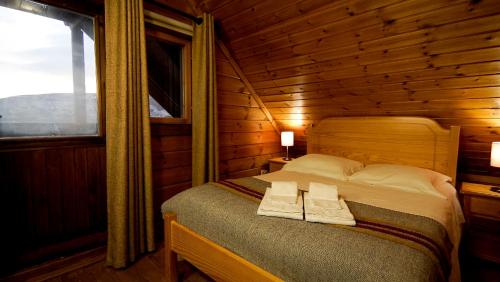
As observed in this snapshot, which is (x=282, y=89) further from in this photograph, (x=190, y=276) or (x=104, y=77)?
(x=190, y=276)

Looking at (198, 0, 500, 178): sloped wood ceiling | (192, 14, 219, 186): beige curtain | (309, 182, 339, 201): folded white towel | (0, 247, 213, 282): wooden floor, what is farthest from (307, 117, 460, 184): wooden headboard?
(0, 247, 213, 282): wooden floor

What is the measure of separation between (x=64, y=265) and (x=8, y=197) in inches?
23.5

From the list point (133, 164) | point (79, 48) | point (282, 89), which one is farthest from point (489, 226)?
point (79, 48)

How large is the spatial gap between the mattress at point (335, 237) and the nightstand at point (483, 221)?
55cm

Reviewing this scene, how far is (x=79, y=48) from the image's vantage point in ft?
6.63

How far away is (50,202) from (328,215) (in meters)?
1.92

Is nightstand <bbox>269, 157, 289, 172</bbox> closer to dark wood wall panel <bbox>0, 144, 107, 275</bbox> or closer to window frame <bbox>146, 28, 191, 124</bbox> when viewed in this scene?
window frame <bbox>146, 28, 191, 124</bbox>

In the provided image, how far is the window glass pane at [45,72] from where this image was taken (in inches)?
69.0

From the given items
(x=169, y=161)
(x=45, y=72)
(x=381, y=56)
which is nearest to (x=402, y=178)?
(x=381, y=56)

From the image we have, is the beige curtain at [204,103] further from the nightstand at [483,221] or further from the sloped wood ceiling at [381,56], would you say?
the nightstand at [483,221]

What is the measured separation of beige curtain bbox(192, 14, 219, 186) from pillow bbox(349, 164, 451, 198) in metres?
1.32

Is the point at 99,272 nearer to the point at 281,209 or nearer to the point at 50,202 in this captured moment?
the point at 50,202

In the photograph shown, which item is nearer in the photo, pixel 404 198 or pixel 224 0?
pixel 404 198

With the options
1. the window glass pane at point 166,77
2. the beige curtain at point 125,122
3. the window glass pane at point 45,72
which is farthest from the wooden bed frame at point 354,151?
the window glass pane at point 166,77
